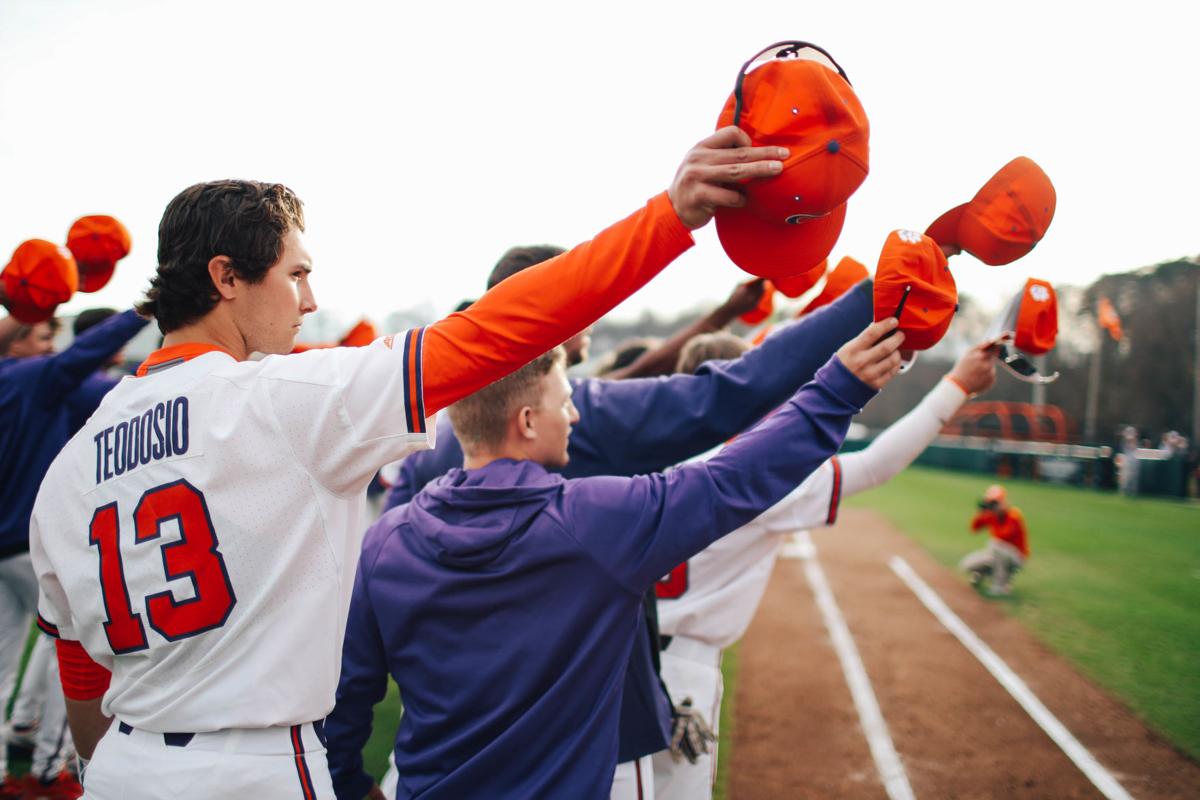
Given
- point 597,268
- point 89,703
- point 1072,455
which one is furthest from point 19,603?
point 1072,455

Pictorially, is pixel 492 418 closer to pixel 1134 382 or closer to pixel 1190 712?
pixel 1190 712

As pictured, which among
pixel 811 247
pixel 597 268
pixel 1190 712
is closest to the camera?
pixel 597 268

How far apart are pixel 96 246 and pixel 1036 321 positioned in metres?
3.85

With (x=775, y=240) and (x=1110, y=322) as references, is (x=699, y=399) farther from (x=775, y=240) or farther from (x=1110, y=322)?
(x=1110, y=322)

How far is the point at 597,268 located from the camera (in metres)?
1.30

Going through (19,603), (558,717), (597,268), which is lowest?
(19,603)

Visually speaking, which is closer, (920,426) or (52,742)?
(920,426)

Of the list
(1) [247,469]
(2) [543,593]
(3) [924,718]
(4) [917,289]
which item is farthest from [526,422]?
(3) [924,718]

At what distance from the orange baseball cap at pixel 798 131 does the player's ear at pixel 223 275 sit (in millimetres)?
987

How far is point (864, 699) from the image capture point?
595 cm

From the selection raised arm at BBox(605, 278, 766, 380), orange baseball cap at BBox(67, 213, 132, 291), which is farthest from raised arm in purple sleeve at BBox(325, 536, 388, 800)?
orange baseball cap at BBox(67, 213, 132, 291)

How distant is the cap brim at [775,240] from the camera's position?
5.00ft

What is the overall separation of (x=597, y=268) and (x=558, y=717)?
116cm

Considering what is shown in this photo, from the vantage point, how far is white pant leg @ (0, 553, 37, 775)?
3809mm
